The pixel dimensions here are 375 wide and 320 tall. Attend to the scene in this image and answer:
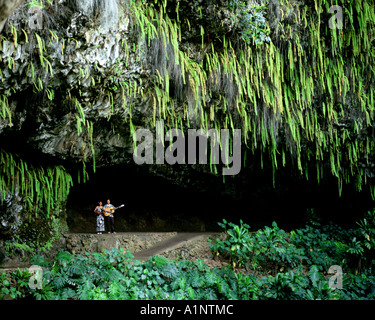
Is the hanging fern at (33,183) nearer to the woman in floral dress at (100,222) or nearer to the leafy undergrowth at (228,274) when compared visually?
the woman in floral dress at (100,222)

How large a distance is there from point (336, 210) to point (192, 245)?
5840 mm

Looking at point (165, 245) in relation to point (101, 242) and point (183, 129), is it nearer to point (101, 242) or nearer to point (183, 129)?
point (101, 242)

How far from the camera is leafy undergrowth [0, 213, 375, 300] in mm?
5934

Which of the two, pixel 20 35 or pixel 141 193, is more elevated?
pixel 20 35

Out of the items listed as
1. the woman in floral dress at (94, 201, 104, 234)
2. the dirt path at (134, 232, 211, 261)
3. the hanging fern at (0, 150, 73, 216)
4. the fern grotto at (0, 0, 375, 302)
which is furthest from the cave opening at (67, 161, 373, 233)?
the hanging fern at (0, 150, 73, 216)

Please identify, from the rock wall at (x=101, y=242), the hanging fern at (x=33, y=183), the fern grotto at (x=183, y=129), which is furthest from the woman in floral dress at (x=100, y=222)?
the hanging fern at (x=33, y=183)

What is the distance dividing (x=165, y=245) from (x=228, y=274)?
1910 millimetres

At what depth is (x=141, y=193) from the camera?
11961 millimetres

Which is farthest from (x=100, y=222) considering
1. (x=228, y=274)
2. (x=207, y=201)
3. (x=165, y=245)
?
(x=207, y=201)

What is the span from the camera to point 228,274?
7406 mm

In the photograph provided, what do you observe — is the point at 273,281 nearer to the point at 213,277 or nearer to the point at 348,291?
the point at 213,277

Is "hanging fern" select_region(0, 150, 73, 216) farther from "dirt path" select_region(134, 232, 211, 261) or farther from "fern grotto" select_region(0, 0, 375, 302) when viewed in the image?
"dirt path" select_region(134, 232, 211, 261)
